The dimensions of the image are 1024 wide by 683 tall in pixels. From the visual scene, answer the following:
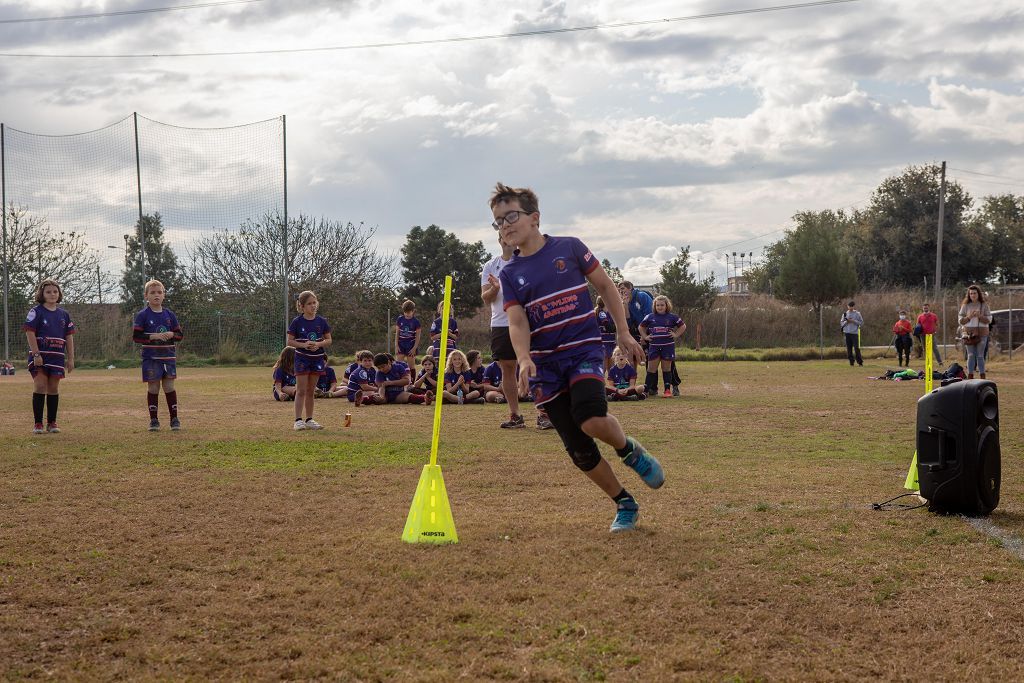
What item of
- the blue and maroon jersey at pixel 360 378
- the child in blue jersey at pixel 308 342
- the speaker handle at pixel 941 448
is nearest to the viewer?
the speaker handle at pixel 941 448

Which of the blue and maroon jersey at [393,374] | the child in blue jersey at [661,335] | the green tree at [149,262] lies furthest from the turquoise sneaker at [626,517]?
the green tree at [149,262]

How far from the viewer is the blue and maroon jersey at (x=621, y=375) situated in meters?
17.6

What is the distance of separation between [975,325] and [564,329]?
15686 millimetres

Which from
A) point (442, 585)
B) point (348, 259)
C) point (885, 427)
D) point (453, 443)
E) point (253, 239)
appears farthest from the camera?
point (348, 259)

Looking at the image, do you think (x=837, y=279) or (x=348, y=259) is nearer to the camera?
(x=348, y=259)

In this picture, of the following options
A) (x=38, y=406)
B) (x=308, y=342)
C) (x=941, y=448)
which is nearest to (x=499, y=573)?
(x=941, y=448)

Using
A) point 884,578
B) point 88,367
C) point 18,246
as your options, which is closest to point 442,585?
point 884,578

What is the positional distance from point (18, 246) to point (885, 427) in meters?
34.7

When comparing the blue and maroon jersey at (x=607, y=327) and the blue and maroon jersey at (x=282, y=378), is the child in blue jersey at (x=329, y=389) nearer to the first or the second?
the blue and maroon jersey at (x=282, y=378)

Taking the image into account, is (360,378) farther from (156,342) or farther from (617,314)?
(617,314)

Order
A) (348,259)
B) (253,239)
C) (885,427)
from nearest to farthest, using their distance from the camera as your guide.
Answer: (885,427) → (253,239) → (348,259)

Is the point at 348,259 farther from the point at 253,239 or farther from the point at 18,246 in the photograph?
the point at 18,246

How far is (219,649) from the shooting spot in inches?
148

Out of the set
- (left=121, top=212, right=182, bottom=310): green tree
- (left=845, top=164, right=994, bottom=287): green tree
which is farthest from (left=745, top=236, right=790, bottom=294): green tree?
(left=121, top=212, right=182, bottom=310): green tree
